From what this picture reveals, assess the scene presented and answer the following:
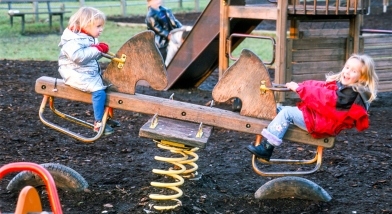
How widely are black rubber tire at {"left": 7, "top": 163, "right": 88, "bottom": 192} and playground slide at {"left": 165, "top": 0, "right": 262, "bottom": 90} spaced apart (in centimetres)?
438

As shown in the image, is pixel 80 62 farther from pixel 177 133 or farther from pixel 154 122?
pixel 177 133

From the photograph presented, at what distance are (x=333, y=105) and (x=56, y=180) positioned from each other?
2150 mm

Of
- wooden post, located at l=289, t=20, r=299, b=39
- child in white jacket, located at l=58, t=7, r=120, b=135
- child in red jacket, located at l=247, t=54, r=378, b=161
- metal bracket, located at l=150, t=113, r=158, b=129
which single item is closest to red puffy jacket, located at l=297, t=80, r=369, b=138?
child in red jacket, located at l=247, t=54, r=378, b=161

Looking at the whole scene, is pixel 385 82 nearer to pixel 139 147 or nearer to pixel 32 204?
pixel 139 147

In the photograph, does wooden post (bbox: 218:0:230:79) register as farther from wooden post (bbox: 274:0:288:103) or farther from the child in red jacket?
the child in red jacket

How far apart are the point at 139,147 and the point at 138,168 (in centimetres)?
83

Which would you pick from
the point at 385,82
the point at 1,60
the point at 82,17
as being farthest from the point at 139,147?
the point at 1,60

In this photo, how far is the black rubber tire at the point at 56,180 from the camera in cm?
485

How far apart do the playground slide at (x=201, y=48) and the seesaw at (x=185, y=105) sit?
4381 millimetres

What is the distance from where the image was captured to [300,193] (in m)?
4.79

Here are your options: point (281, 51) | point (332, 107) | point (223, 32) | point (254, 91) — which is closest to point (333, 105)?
point (332, 107)

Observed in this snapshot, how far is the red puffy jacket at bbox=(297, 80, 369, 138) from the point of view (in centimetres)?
426

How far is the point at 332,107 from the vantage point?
4266mm

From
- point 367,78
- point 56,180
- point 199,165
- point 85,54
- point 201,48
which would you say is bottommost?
point 199,165
